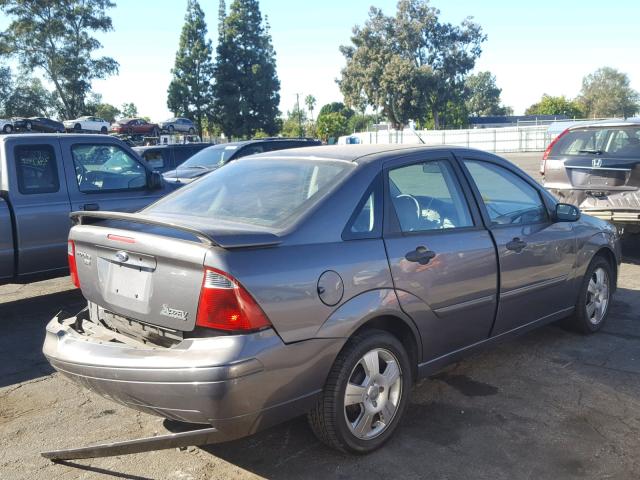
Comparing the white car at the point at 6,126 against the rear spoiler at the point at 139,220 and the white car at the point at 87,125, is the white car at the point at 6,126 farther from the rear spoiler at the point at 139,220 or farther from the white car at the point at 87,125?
the rear spoiler at the point at 139,220

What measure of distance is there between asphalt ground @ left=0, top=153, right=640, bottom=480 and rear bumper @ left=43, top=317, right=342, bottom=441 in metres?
0.50

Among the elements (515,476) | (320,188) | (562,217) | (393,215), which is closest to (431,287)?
(393,215)

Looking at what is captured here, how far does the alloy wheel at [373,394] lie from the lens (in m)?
3.19

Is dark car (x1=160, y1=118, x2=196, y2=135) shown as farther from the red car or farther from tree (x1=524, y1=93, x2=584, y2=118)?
tree (x1=524, y1=93, x2=584, y2=118)

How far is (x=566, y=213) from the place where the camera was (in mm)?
4648

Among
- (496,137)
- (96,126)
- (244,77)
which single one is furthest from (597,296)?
(244,77)

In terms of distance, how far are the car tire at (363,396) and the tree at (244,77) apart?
57.2m

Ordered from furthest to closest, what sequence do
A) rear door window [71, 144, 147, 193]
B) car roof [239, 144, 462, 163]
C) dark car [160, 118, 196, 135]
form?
dark car [160, 118, 196, 135], rear door window [71, 144, 147, 193], car roof [239, 144, 462, 163]

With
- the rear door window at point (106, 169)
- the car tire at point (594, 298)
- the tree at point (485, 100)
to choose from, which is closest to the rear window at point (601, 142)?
the car tire at point (594, 298)

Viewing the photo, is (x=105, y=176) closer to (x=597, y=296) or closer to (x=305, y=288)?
(x=305, y=288)

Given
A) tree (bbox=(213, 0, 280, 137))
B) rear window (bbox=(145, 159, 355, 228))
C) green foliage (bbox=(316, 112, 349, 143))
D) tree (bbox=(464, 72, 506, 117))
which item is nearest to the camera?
rear window (bbox=(145, 159, 355, 228))

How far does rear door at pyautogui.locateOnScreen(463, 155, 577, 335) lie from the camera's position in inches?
161

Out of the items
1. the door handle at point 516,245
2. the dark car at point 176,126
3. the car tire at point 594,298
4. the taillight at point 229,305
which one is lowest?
the car tire at point 594,298

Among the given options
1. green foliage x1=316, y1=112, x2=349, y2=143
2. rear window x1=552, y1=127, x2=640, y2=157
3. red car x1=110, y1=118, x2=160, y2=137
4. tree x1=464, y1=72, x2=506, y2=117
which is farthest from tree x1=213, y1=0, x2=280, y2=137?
tree x1=464, y1=72, x2=506, y2=117
